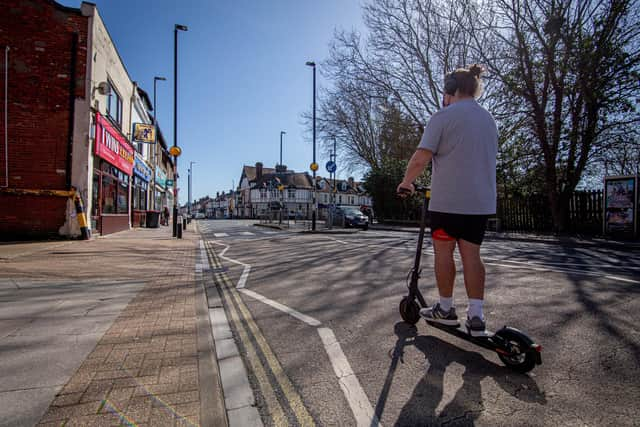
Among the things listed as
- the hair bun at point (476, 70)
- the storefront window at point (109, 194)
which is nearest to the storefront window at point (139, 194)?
the storefront window at point (109, 194)

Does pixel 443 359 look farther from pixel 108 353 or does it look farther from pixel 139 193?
pixel 139 193

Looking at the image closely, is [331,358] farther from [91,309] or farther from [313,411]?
[91,309]

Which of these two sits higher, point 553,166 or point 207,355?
point 553,166

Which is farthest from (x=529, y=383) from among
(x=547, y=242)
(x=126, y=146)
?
(x=126, y=146)

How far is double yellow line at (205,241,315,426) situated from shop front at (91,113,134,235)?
10719 mm

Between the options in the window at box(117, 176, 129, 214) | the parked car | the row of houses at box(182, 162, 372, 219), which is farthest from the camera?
the row of houses at box(182, 162, 372, 219)

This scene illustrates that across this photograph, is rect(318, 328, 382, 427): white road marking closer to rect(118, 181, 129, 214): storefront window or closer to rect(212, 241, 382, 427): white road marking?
rect(212, 241, 382, 427): white road marking

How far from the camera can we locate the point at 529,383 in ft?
6.57

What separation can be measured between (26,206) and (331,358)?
11.6 m

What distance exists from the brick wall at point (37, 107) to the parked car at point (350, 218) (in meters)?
15.6

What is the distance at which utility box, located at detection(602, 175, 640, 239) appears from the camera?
11.6 metres

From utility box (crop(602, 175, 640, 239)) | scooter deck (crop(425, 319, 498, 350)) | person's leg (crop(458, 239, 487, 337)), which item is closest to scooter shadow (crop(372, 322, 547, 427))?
scooter deck (crop(425, 319, 498, 350))

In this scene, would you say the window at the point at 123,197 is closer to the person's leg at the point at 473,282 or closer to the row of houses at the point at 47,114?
the row of houses at the point at 47,114

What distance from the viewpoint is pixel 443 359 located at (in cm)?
234
